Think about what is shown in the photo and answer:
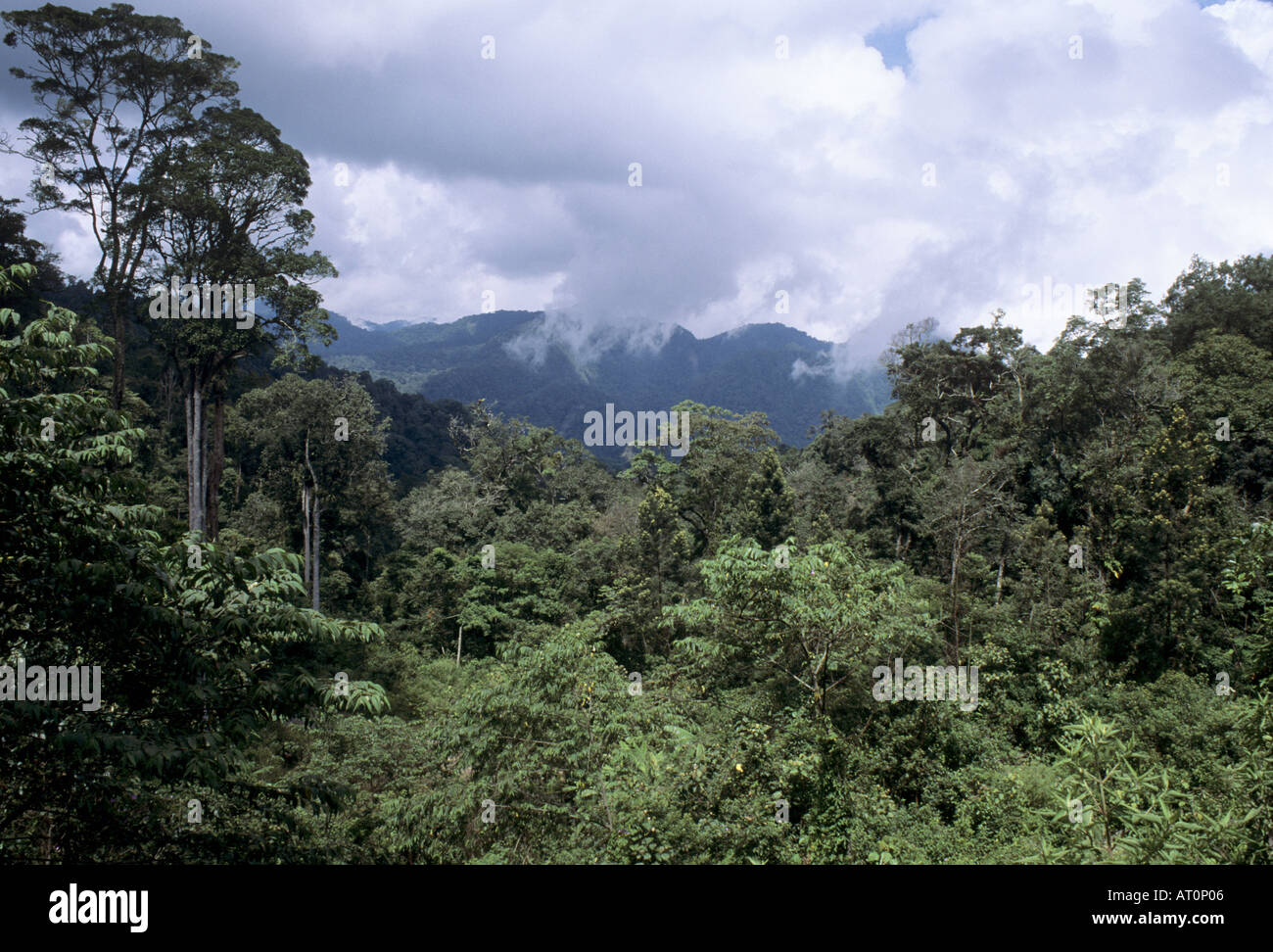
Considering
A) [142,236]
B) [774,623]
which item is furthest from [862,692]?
[142,236]

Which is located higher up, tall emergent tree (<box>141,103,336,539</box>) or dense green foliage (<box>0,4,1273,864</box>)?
tall emergent tree (<box>141,103,336,539</box>)

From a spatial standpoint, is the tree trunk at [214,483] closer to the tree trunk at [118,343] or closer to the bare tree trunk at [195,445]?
the bare tree trunk at [195,445]

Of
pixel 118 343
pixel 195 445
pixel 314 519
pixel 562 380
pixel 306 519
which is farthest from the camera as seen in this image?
pixel 562 380

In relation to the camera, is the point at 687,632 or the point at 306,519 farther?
the point at 306,519

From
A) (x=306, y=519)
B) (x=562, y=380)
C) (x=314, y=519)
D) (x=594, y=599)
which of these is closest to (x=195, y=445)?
(x=306, y=519)

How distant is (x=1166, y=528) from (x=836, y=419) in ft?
83.1

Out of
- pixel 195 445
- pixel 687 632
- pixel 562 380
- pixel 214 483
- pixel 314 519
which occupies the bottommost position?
pixel 687 632

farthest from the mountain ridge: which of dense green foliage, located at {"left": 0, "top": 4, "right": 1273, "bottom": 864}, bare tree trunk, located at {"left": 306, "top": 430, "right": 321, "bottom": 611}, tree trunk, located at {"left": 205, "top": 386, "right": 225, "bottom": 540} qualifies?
tree trunk, located at {"left": 205, "top": 386, "right": 225, "bottom": 540}

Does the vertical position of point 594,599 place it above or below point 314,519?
below

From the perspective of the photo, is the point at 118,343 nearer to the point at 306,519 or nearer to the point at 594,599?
the point at 306,519

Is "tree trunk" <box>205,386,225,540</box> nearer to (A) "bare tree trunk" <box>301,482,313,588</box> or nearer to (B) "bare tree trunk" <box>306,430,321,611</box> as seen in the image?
(B) "bare tree trunk" <box>306,430,321,611</box>

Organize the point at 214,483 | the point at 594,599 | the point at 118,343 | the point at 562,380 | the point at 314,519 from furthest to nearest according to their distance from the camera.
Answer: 1. the point at 562,380
2. the point at 594,599
3. the point at 314,519
4. the point at 214,483
5. the point at 118,343

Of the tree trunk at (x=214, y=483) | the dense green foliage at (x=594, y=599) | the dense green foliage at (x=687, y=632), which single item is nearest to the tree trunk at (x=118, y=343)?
the dense green foliage at (x=594, y=599)
